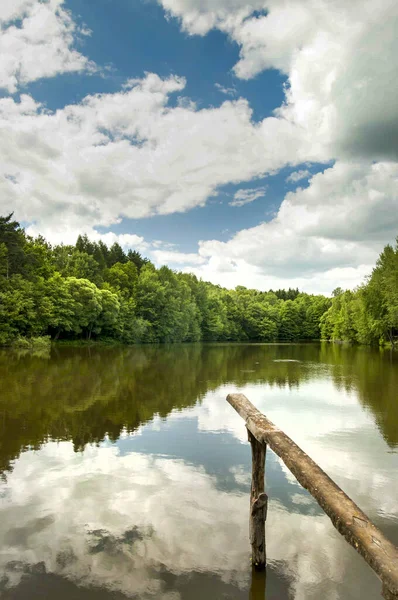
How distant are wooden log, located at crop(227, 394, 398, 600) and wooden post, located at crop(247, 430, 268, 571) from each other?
60 centimetres

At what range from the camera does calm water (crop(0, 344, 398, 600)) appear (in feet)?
16.8

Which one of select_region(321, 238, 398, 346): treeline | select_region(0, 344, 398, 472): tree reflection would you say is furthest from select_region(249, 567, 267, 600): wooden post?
select_region(321, 238, 398, 346): treeline

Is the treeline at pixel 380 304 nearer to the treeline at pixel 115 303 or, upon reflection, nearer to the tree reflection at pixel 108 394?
the tree reflection at pixel 108 394

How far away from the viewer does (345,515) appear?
10.2 ft

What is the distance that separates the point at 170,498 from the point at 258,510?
9.74 ft

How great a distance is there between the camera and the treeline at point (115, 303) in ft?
162

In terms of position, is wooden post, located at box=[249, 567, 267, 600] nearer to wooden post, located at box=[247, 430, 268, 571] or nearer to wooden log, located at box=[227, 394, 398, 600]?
wooden post, located at box=[247, 430, 268, 571]

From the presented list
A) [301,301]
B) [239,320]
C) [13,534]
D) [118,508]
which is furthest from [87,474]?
[301,301]

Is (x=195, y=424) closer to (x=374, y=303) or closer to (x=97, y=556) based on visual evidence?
(x=97, y=556)

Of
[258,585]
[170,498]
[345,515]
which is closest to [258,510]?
[258,585]

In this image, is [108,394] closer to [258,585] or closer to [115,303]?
[258,585]

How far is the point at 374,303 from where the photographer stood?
65.6 m

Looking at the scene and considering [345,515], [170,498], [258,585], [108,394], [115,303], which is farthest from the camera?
[115,303]

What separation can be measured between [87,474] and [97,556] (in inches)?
132
